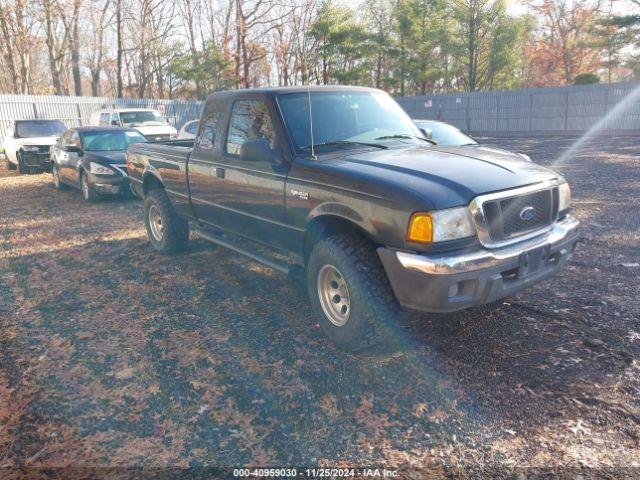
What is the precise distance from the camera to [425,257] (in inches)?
127

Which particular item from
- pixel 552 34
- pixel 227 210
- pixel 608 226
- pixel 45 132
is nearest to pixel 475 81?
pixel 552 34

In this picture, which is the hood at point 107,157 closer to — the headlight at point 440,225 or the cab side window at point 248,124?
the cab side window at point 248,124

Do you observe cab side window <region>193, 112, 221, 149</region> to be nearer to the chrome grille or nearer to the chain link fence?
the chrome grille

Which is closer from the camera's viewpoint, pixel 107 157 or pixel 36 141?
pixel 107 157

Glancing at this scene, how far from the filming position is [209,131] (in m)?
5.36

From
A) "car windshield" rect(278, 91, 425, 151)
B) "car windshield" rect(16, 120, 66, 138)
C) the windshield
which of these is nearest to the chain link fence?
the windshield

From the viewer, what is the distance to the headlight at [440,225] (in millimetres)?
3209

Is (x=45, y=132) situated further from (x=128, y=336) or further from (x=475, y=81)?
(x=475, y=81)

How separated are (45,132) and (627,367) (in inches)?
692

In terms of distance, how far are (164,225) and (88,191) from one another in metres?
5.18

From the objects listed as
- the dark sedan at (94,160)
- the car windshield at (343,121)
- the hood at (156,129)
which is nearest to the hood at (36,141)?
the hood at (156,129)

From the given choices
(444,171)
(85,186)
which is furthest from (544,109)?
(444,171)

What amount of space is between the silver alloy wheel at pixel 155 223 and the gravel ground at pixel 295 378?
0.93m

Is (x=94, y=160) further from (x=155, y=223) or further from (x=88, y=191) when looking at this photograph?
(x=155, y=223)
